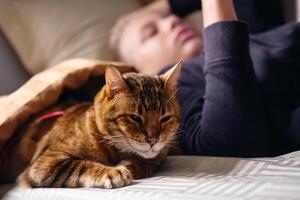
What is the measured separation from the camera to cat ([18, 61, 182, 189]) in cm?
84

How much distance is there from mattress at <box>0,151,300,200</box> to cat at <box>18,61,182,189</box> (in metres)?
0.03

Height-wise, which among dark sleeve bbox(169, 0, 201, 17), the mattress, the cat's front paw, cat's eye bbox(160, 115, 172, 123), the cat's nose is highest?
dark sleeve bbox(169, 0, 201, 17)

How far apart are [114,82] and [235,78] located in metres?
0.28

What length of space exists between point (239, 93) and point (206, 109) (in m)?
0.08

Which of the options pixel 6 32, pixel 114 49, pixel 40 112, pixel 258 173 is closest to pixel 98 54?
pixel 114 49

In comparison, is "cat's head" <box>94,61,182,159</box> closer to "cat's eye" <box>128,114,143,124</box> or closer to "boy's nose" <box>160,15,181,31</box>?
"cat's eye" <box>128,114,143,124</box>

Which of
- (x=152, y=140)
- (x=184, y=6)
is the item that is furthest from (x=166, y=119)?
(x=184, y=6)

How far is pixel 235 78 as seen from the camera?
1.00 metres

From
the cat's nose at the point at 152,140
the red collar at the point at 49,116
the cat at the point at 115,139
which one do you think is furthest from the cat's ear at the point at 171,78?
the red collar at the point at 49,116

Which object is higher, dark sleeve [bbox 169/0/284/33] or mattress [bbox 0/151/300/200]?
dark sleeve [bbox 169/0/284/33]

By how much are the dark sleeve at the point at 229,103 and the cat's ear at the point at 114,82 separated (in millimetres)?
237

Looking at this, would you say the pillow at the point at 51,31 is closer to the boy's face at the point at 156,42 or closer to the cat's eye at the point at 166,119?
the boy's face at the point at 156,42

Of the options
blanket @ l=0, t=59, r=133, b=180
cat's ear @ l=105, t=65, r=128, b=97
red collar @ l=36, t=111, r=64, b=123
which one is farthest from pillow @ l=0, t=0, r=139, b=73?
Answer: cat's ear @ l=105, t=65, r=128, b=97

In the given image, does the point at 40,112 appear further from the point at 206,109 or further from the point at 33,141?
the point at 206,109
